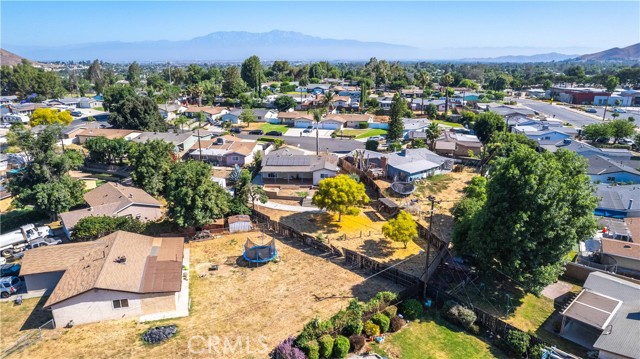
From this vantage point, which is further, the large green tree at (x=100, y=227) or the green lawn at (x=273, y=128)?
the green lawn at (x=273, y=128)

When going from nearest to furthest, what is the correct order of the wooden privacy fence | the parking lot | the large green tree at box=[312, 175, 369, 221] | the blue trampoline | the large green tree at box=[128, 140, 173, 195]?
the wooden privacy fence, the blue trampoline, the large green tree at box=[312, 175, 369, 221], the large green tree at box=[128, 140, 173, 195], the parking lot

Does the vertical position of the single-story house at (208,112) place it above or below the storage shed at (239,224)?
above

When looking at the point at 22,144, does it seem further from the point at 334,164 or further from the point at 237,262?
the point at 334,164

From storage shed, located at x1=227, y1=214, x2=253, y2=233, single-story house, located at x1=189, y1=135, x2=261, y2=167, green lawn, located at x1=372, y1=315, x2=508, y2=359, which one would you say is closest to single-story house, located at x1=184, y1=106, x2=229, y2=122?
single-story house, located at x1=189, y1=135, x2=261, y2=167

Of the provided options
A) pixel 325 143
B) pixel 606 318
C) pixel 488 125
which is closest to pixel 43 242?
pixel 606 318

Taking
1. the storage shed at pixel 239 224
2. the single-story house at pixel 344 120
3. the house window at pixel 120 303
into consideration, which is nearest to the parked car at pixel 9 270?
the house window at pixel 120 303

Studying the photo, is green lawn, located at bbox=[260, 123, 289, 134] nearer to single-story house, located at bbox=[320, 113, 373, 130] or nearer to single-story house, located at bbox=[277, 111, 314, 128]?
single-story house, located at bbox=[277, 111, 314, 128]

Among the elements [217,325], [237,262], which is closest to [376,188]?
[237,262]

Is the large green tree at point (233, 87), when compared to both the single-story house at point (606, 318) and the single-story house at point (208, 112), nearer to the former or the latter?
the single-story house at point (208, 112)
